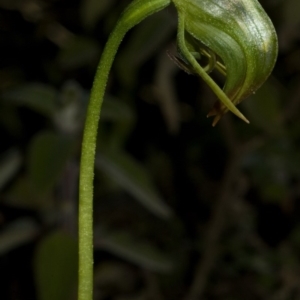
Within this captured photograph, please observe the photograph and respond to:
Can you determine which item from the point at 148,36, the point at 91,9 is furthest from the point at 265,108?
the point at 91,9

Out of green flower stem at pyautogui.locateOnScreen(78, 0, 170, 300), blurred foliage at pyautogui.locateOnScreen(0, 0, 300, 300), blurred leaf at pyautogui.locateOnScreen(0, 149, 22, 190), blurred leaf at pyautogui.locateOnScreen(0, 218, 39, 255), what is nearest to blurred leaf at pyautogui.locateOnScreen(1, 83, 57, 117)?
blurred foliage at pyautogui.locateOnScreen(0, 0, 300, 300)

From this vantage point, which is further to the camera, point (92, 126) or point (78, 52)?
point (78, 52)

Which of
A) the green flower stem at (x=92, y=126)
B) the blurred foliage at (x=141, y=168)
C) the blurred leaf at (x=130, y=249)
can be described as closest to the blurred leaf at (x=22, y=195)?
the blurred foliage at (x=141, y=168)

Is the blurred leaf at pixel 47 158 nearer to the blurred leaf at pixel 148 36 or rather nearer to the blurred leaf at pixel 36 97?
the blurred leaf at pixel 36 97

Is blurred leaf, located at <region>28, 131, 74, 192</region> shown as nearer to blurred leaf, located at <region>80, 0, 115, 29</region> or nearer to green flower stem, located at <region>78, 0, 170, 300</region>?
blurred leaf, located at <region>80, 0, 115, 29</region>

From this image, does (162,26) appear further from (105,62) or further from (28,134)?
(105,62)

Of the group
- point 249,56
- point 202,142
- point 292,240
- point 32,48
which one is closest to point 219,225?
point 292,240

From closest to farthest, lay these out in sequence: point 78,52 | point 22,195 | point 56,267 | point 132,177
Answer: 1. point 56,267
2. point 132,177
3. point 22,195
4. point 78,52

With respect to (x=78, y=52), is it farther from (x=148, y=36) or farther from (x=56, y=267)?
(x=56, y=267)
